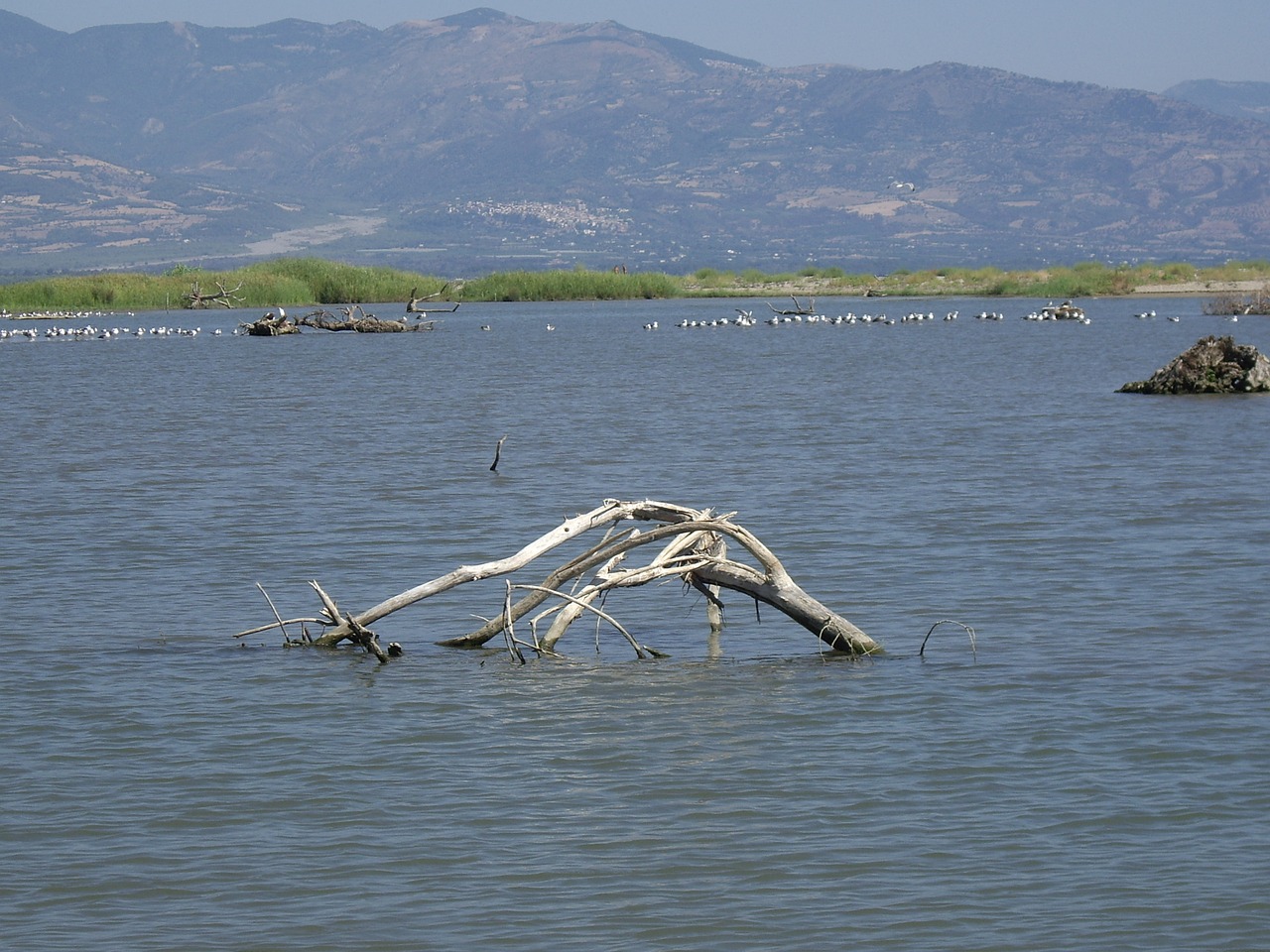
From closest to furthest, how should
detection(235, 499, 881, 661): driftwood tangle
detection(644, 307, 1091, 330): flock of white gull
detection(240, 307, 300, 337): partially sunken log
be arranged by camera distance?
detection(235, 499, 881, 661): driftwood tangle, detection(240, 307, 300, 337): partially sunken log, detection(644, 307, 1091, 330): flock of white gull

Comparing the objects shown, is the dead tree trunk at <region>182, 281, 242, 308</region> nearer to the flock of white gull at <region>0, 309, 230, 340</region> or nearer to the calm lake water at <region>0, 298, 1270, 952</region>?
the flock of white gull at <region>0, 309, 230, 340</region>

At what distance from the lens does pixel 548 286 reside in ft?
346

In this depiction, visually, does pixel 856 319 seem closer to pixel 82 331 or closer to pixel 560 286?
pixel 560 286

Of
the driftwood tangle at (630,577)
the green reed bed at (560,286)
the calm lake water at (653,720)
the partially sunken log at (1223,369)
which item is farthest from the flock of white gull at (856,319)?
the driftwood tangle at (630,577)

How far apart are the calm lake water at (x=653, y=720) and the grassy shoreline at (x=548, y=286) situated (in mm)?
59390

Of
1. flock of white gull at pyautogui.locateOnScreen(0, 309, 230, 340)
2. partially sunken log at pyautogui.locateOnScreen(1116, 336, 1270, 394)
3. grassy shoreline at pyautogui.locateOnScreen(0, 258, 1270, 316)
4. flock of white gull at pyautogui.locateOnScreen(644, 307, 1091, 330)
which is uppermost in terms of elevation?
grassy shoreline at pyautogui.locateOnScreen(0, 258, 1270, 316)

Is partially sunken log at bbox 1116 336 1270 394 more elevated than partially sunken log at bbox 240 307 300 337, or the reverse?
partially sunken log at bbox 240 307 300 337

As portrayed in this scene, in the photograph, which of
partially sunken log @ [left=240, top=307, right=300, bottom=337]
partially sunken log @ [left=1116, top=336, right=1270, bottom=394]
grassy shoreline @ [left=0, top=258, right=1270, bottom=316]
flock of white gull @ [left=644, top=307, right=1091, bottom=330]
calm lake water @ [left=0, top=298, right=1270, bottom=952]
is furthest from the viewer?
grassy shoreline @ [left=0, top=258, right=1270, bottom=316]

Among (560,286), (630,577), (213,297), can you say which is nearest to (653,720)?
(630,577)

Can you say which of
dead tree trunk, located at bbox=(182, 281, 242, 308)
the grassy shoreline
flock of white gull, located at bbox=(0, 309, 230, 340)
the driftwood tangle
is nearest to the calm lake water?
the driftwood tangle

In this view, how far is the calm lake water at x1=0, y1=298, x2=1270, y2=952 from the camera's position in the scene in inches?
324

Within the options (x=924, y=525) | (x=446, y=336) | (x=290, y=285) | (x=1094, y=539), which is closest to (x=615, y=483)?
(x=924, y=525)

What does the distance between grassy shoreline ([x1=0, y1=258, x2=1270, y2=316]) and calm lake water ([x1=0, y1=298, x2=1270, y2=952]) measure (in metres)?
59.4

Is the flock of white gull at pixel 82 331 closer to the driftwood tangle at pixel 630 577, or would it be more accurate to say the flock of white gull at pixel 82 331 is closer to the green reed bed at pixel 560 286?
the green reed bed at pixel 560 286
